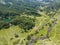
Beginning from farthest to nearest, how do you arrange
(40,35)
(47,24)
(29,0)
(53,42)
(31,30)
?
(29,0), (47,24), (31,30), (40,35), (53,42)

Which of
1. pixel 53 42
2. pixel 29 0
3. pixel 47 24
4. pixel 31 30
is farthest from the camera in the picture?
pixel 29 0

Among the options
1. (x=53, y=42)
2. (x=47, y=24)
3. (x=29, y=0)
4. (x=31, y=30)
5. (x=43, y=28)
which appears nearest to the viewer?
(x=53, y=42)

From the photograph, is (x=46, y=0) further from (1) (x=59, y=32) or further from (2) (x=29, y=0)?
(1) (x=59, y=32)

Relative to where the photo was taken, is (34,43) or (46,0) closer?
(34,43)

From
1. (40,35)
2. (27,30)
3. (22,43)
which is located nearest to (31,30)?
(27,30)

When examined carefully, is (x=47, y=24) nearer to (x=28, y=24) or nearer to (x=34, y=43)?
(x=28, y=24)

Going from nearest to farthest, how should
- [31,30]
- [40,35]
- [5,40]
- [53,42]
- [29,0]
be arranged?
[5,40]
[53,42]
[40,35]
[31,30]
[29,0]

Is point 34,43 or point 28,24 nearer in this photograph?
point 34,43

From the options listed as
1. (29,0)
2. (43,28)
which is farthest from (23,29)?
(29,0)

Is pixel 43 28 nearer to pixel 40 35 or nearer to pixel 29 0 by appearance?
pixel 40 35
